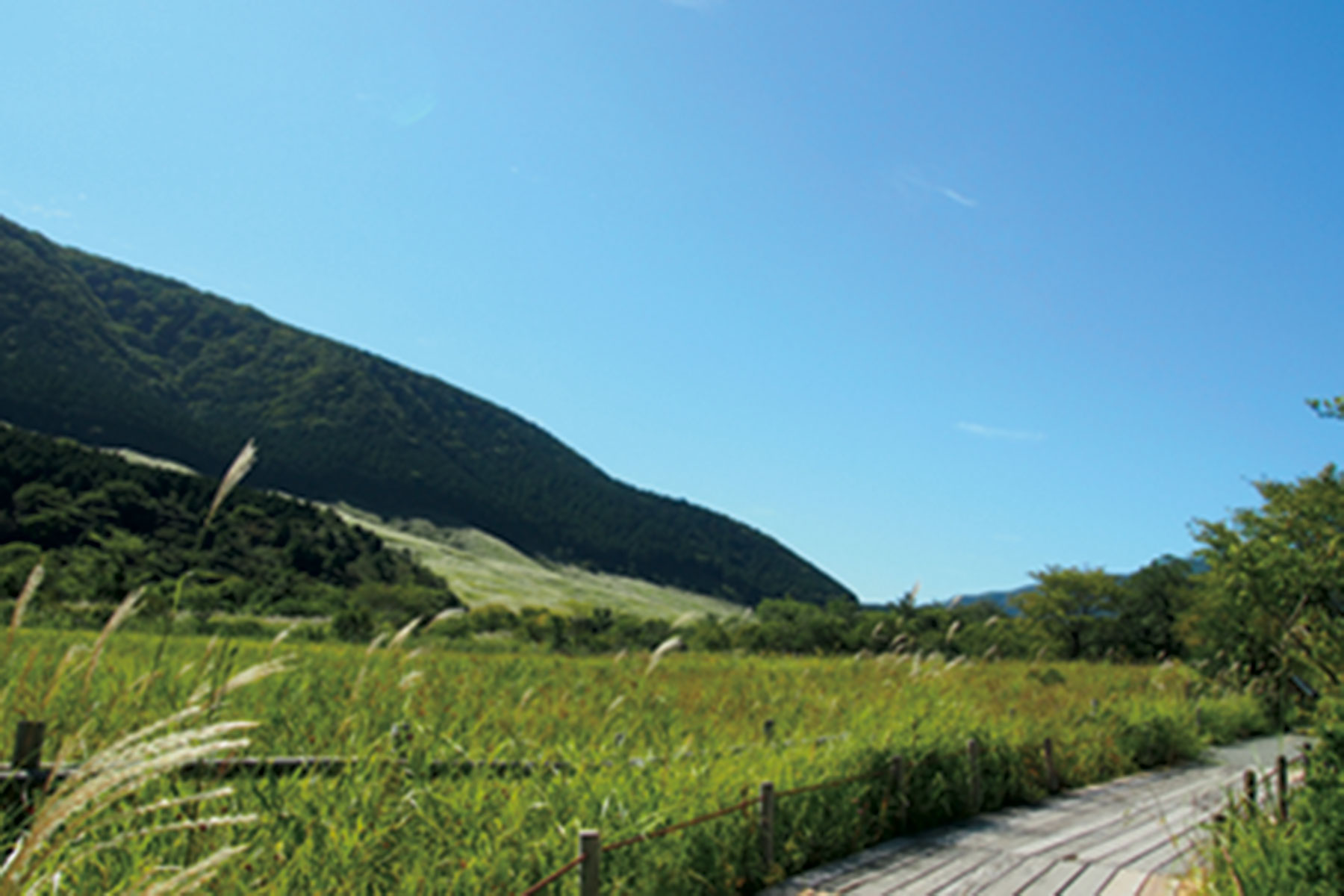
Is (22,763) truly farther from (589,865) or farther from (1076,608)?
(1076,608)

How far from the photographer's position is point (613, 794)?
212 inches

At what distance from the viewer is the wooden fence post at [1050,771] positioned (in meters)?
9.58

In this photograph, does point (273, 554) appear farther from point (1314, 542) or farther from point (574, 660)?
point (1314, 542)

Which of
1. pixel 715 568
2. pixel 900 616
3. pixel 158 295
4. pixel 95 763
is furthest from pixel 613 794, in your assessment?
pixel 158 295

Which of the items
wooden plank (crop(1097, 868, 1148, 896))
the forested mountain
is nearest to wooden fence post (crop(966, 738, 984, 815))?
wooden plank (crop(1097, 868, 1148, 896))

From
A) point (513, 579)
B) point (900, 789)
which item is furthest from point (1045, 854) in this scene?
point (513, 579)

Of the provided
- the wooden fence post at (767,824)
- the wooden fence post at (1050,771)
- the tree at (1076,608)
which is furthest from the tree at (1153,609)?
the wooden fence post at (767,824)

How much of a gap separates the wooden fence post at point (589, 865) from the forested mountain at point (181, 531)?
962 inches

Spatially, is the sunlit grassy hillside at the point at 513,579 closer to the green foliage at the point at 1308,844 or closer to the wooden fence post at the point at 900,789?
the wooden fence post at the point at 900,789

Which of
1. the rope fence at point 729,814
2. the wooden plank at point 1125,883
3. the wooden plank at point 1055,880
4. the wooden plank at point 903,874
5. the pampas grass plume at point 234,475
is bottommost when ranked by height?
the wooden plank at point 903,874

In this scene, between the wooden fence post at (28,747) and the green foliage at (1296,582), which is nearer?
the wooden fence post at (28,747)

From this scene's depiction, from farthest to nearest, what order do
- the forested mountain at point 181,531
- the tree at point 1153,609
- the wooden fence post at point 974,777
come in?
1. the tree at point 1153,609
2. the forested mountain at point 181,531
3. the wooden fence post at point 974,777

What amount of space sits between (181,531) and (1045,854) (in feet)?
152

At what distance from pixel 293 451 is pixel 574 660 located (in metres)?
116
